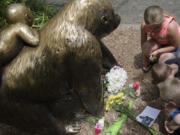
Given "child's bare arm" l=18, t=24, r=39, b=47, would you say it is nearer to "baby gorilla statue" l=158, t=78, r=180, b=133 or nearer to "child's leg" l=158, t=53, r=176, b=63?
"baby gorilla statue" l=158, t=78, r=180, b=133

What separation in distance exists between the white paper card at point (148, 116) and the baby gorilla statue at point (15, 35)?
5.08 ft

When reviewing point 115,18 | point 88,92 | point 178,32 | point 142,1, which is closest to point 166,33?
point 178,32

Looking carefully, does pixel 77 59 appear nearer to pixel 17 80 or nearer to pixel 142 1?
pixel 17 80

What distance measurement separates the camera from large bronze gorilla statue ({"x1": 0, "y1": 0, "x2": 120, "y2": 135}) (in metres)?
2.02

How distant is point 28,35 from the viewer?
2.00 metres

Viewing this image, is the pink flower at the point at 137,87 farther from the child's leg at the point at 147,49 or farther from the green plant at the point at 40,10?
the green plant at the point at 40,10

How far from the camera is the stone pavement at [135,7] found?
479 centimetres

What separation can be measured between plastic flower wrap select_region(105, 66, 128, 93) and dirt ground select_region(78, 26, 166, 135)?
15cm

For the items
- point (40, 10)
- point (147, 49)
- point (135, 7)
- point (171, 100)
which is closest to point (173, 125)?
point (171, 100)

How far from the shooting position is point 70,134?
2.59 meters

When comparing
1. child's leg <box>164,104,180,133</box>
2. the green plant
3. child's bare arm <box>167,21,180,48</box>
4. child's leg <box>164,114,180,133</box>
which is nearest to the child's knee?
child's bare arm <box>167,21,180,48</box>

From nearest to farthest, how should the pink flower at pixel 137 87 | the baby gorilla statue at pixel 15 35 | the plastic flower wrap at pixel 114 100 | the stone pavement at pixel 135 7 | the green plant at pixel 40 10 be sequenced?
the baby gorilla statue at pixel 15 35
the plastic flower wrap at pixel 114 100
the pink flower at pixel 137 87
the green plant at pixel 40 10
the stone pavement at pixel 135 7

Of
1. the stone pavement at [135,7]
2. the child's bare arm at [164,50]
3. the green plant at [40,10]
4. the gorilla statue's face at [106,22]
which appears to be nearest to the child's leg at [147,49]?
the child's bare arm at [164,50]

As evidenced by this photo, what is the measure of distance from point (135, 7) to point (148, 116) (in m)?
3.23
